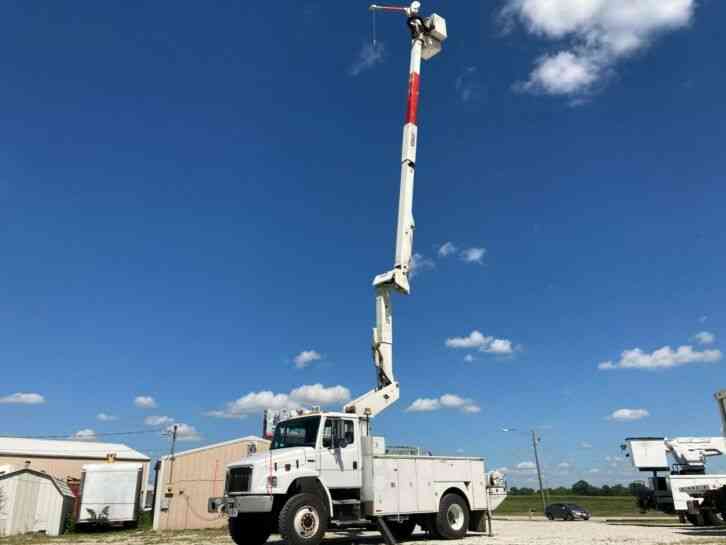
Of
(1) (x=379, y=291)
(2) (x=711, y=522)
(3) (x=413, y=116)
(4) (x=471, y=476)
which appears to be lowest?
(2) (x=711, y=522)

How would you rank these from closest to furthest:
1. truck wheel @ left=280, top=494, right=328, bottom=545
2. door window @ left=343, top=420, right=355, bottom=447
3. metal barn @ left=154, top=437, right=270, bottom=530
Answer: truck wheel @ left=280, top=494, right=328, bottom=545, door window @ left=343, top=420, right=355, bottom=447, metal barn @ left=154, top=437, right=270, bottom=530

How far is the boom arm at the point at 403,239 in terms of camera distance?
16.1m

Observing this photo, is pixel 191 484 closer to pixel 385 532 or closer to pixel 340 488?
pixel 340 488

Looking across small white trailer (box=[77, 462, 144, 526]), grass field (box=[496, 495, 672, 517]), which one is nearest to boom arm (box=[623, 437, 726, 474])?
grass field (box=[496, 495, 672, 517])

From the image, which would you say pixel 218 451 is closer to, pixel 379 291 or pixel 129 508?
pixel 129 508

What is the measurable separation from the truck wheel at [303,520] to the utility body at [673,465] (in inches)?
670

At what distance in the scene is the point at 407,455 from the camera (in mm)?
15594

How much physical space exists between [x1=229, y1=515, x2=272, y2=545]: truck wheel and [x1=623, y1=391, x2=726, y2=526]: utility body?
17.6 metres

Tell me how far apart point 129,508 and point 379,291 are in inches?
794

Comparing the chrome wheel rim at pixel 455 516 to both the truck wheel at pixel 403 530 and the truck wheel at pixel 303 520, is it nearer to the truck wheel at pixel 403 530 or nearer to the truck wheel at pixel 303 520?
the truck wheel at pixel 403 530

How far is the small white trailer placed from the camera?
92.1ft

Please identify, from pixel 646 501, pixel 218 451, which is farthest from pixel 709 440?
pixel 218 451

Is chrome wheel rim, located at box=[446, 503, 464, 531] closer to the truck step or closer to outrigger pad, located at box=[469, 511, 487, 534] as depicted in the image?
outrigger pad, located at box=[469, 511, 487, 534]

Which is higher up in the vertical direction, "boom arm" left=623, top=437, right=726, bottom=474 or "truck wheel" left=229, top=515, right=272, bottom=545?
"boom arm" left=623, top=437, right=726, bottom=474
